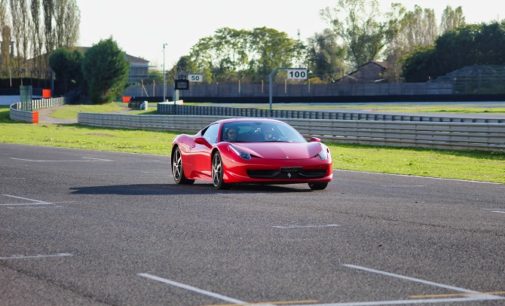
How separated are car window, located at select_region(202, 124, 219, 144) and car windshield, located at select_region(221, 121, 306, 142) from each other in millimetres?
157

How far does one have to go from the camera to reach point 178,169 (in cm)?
1814

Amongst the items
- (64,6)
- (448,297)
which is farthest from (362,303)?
(64,6)

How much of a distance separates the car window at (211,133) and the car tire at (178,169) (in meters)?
0.66

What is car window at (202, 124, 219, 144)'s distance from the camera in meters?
17.3

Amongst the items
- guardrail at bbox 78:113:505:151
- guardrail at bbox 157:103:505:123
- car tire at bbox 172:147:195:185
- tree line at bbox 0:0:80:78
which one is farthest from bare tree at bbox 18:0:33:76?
car tire at bbox 172:147:195:185

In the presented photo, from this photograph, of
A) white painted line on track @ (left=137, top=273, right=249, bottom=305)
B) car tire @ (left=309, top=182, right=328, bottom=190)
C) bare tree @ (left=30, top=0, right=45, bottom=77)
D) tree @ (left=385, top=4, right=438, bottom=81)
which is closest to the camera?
white painted line on track @ (left=137, top=273, right=249, bottom=305)

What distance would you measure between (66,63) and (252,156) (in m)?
101

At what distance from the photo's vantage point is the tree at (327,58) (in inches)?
5846

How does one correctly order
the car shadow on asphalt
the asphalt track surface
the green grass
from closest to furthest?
the asphalt track surface → the car shadow on asphalt → the green grass

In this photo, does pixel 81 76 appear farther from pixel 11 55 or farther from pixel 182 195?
pixel 182 195

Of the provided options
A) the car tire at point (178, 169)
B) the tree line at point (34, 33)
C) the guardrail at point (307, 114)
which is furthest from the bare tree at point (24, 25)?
the car tire at point (178, 169)

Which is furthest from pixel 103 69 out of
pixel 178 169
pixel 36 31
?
pixel 178 169

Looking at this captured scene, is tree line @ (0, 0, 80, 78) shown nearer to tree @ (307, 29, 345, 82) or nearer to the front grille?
tree @ (307, 29, 345, 82)

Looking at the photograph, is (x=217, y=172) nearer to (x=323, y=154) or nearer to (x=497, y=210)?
(x=323, y=154)
